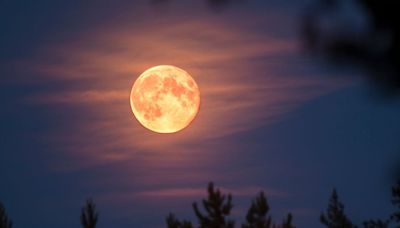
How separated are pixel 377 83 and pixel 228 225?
31462mm

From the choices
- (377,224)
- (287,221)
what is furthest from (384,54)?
(377,224)

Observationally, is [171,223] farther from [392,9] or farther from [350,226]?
[392,9]

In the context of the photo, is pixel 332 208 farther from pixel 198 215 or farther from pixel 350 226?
pixel 198 215

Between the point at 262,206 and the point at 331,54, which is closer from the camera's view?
the point at 331,54

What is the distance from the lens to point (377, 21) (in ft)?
14.5

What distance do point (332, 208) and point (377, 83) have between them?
5531 cm

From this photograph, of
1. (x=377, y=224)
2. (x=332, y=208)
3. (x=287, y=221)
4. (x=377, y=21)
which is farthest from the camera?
(x=332, y=208)

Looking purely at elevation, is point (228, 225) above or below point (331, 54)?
above

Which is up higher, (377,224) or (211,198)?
(377,224)

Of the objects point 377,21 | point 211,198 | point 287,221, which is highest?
point 211,198

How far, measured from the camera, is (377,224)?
54438 millimetres

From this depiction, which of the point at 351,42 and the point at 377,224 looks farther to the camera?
the point at 377,224

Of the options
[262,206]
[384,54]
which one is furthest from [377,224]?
[384,54]

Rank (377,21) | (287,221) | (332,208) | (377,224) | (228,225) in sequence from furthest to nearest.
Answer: (332,208) → (377,224) → (228,225) → (287,221) → (377,21)
